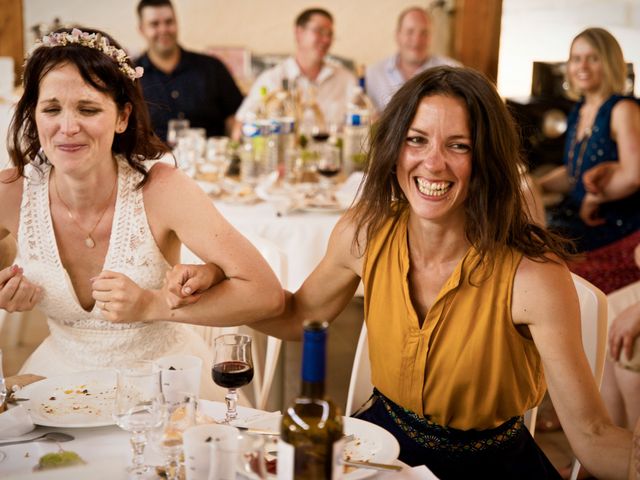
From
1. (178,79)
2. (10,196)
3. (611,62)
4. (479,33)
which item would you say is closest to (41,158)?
(10,196)

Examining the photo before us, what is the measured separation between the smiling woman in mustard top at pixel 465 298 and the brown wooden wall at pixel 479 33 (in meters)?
5.12

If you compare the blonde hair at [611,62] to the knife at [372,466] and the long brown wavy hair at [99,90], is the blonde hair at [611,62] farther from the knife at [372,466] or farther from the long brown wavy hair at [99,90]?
the knife at [372,466]

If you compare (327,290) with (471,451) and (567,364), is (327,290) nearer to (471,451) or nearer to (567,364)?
(471,451)

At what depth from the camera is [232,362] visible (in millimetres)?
1537

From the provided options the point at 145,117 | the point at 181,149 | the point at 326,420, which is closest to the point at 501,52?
the point at 181,149

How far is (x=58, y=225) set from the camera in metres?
2.16

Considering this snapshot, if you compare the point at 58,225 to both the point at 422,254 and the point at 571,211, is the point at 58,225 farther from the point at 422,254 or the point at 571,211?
the point at 571,211

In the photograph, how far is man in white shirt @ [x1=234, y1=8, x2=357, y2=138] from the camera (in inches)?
210

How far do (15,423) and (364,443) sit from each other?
59 cm

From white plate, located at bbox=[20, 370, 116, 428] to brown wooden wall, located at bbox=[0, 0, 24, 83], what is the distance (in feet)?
16.6

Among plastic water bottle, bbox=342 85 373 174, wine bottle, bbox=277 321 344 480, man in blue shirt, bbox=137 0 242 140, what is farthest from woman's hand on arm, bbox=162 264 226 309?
man in blue shirt, bbox=137 0 242 140

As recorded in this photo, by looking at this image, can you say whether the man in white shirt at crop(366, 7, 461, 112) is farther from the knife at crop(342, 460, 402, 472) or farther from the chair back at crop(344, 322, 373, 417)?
the knife at crop(342, 460, 402, 472)

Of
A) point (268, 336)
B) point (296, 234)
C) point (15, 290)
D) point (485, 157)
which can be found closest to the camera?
point (485, 157)

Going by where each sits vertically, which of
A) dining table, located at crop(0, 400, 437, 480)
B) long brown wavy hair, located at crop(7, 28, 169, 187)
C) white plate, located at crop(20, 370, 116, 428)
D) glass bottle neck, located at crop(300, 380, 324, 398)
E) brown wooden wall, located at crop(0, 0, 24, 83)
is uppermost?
brown wooden wall, located at crop(0, 0, 24, 83)
